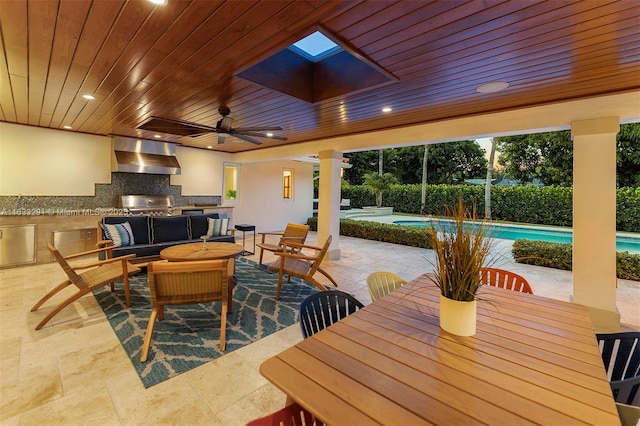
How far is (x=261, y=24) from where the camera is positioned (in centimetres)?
191

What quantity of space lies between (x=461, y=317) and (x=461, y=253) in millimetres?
321

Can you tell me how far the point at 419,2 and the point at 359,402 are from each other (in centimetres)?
211

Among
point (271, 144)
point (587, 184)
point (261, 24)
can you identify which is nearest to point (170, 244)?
point (271, 144)

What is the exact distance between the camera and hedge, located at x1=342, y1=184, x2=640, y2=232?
906 centimetres

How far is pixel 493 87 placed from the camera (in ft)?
9.75

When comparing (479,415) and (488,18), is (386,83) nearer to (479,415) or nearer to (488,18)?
(488,18)

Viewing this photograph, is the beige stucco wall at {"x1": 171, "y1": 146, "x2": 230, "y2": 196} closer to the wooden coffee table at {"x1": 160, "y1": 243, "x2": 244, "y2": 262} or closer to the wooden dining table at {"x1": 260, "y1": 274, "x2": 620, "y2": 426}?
the wooden coffee table at {"x1": 160, "y1": 243, "x2": 244, "y2": 262}

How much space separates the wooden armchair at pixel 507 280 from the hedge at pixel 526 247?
0.53ft

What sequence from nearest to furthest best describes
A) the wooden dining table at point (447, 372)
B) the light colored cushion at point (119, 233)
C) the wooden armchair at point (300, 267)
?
the wooden dining table at point (447, 372), the wooden armchair at point (300, 267), the light colored cushion at point (119, 233)

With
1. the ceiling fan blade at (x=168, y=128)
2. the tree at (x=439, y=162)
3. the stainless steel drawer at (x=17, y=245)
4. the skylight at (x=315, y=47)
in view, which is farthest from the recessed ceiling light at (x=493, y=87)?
the tree at (x=439, y=162)

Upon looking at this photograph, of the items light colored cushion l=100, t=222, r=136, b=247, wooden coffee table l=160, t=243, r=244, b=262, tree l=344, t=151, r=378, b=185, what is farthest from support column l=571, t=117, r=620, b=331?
tree l=344, t=151, r=378, b=185

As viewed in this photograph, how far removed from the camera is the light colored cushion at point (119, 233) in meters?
4.33

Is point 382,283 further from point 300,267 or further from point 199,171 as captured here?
point 199,171

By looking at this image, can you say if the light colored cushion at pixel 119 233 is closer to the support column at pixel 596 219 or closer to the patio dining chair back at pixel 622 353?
the patio dining chair back at pixel 622 353
